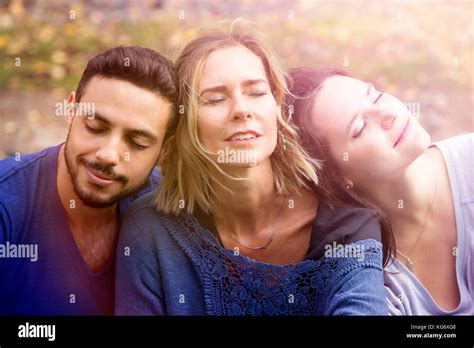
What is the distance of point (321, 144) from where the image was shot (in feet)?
12.1

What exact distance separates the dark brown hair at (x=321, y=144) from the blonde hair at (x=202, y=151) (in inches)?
1.7

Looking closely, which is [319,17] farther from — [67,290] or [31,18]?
[67,290]

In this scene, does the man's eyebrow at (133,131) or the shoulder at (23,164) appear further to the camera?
the shoulder at (23,164)

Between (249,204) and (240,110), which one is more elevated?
(240,110)

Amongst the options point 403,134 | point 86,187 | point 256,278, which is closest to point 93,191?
point 86,187

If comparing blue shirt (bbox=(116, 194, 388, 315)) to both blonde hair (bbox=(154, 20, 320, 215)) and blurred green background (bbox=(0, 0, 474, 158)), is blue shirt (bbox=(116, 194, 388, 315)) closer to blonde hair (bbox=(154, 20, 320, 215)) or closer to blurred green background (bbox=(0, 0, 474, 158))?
blonde hair (bbox=(154, 20, 320, 215))

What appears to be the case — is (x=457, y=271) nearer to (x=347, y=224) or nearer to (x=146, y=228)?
(x=347, y=224)

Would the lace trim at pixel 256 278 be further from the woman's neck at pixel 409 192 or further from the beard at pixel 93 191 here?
the beard at pixel 93 191

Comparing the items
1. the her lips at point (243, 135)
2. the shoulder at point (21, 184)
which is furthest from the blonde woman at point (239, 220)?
the shoulder at point (21, 184)

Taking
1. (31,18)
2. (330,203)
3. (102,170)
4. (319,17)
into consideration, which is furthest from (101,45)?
(330,203)

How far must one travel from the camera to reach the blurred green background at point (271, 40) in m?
3.72

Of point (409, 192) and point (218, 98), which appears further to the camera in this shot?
point (409, 192)

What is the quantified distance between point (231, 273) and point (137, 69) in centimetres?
106

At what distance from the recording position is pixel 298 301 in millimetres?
3658
